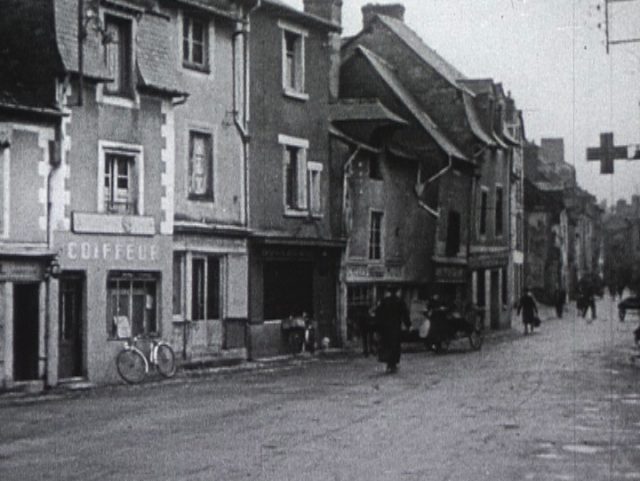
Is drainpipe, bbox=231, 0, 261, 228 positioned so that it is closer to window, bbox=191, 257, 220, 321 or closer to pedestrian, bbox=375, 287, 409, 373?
window, bbox=191, 257, 220, 321

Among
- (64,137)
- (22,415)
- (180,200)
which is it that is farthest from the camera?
(180,200)

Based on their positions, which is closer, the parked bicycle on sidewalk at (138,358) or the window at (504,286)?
the parked bicycle on sidewalk at (138,358)

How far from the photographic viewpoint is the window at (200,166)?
2877 cm

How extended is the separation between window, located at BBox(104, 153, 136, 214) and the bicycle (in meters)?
2.91

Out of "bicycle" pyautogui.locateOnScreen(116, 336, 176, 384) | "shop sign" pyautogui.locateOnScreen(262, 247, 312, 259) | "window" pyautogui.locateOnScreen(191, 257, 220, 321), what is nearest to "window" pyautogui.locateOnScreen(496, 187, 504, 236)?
"shop sign" pyautogui.locateOnScreen(262, 247, 312, 259)

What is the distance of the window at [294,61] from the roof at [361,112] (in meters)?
3.63

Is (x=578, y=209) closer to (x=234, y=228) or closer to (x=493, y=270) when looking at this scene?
(x=493, y=270)

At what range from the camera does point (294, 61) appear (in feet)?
111

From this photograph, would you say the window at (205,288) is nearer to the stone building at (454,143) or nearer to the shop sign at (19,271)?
the shop sign at (19,271)

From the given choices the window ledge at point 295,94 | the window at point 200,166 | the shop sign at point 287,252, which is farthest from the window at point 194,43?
the shop sign at point 287,252

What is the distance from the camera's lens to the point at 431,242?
45312 mm

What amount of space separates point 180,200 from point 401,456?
54.7ft

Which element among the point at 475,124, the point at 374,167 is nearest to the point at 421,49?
the point at 475,124

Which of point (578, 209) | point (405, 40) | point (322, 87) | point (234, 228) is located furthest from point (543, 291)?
point (234, 228)
